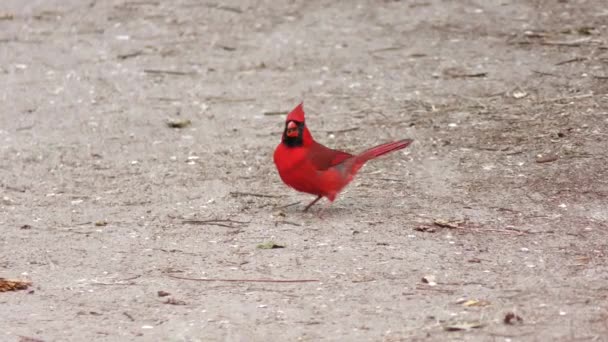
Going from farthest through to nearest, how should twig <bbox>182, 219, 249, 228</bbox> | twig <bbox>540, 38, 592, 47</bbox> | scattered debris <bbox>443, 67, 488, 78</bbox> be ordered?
twig <bbox>540, 38, 592, 47</bbox> < scattered debris <bbox>443, 67, 488, 78</bbox> < twig <bbox>182, 219, 249, 228</bbox>

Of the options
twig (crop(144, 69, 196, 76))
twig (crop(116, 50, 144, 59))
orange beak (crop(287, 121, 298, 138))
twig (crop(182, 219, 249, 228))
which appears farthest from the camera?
twig (crop(116, 50, 144, 59))

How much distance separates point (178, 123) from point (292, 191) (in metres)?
1.58

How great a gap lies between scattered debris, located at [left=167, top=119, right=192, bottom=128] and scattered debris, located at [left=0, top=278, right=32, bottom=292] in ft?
9.12

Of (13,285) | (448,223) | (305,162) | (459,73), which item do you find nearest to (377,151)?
(305,162)

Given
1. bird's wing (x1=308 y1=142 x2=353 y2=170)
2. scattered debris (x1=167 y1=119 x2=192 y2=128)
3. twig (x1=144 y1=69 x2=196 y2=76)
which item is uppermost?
bird's wing (x1=308 y1=142 x2=353 y2=170)

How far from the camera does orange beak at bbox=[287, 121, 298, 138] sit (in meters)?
5.75

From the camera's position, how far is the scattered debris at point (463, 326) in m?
4.30

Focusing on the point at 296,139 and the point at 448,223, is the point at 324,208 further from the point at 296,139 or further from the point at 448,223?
the point at 448,223

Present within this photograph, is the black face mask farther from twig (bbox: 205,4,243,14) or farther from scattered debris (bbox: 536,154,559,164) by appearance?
twig (bbox: 205,4,243,14)

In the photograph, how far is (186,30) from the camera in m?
9.95

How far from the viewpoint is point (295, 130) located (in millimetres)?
5762

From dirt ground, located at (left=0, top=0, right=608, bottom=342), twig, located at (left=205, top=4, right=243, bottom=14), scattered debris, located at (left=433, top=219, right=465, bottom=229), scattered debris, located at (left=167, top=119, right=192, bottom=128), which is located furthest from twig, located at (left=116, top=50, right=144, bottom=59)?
scattered debris, located at (left=433, top=219, right=465, bottom=229)

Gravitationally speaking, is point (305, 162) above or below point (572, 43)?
above

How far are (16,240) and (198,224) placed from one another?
0.93 meters
